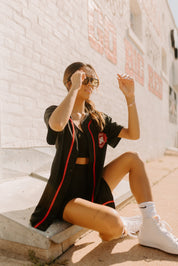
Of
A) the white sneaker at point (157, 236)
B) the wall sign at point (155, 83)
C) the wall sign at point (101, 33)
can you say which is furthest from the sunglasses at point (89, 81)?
the wall sign at point (155, 83)

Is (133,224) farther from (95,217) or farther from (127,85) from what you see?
(127,85)

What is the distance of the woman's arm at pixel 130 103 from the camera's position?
78.7 inches

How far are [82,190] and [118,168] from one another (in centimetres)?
36

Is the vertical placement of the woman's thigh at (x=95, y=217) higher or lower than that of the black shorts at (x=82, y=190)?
lower

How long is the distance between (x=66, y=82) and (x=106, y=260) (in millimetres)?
1345

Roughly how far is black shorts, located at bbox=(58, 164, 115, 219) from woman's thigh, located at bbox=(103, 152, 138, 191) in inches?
2.9

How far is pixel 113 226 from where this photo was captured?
1.59m

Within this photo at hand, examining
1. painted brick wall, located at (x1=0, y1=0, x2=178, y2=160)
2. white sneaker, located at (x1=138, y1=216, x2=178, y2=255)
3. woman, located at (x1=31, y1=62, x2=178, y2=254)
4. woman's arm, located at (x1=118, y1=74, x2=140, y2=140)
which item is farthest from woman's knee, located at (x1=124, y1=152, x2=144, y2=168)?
painted brick wall, located at (x1=0, y1=0, x2=178, y2=160)

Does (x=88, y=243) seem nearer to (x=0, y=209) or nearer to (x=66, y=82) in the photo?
(x=0, y=209)

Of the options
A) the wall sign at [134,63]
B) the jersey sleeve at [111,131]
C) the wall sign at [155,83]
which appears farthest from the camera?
the wall sign at [155,83]

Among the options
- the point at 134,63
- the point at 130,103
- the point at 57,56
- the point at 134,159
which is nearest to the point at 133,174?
the point at 134,159

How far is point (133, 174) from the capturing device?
6.24 ft

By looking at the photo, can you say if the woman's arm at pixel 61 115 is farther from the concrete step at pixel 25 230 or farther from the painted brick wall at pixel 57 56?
the painted brick wall at pixel 57 56

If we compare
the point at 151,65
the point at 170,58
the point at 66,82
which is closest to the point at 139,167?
the point at 66,82
